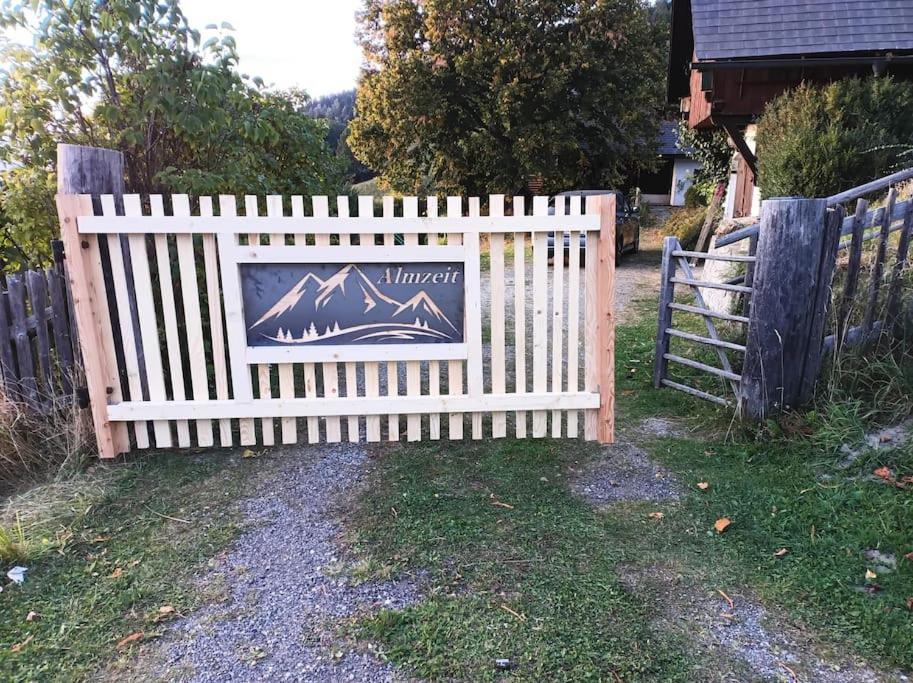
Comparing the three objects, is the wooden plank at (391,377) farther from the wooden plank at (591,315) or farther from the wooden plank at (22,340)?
the wooden plank at (22,340)

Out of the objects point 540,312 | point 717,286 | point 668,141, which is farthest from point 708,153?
point 540,312

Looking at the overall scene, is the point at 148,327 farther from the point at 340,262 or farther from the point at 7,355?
the point at 340,262

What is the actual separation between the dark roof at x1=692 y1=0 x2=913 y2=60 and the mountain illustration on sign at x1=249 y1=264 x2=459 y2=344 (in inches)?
417

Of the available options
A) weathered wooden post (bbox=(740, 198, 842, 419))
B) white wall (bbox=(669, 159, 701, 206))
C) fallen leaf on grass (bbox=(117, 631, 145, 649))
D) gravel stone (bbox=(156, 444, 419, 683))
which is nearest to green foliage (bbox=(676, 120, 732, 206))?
white wall (bbox=(669, 159, 701, 206))

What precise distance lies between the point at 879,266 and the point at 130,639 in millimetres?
5189

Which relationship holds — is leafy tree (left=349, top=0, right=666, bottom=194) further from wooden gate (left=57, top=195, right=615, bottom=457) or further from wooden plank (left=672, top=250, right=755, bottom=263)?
wooden gate (left=57, top=195, right=615, bottom=457)

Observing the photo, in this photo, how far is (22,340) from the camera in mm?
3969

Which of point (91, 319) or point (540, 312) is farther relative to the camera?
point (540, 312)

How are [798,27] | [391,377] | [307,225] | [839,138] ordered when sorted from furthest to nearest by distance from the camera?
[798,27] < [839,138] < [391,377] < [307,225]

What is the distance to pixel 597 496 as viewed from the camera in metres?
3.62

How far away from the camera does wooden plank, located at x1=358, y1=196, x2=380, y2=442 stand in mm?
3703

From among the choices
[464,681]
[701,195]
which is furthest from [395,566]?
[701,195]

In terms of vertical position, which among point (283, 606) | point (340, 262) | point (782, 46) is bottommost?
point (283, 606)

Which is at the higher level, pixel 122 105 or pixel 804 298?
pixel 122 105
